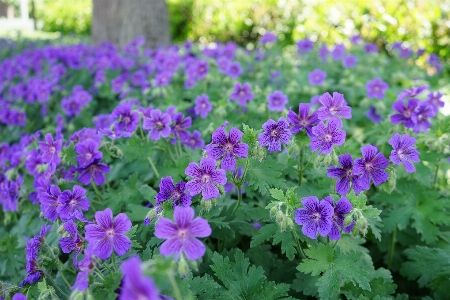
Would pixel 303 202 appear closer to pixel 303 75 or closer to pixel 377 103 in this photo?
pixel 377 103

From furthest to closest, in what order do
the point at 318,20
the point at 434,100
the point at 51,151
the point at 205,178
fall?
the point at 318,20 < the point at 434,100 < the point at 51,151 < the point at 205,178

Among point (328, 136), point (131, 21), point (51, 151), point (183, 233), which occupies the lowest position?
point (131, 21)

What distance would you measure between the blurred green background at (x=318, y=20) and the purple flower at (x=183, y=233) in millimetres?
5887

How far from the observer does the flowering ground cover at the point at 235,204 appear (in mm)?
1517

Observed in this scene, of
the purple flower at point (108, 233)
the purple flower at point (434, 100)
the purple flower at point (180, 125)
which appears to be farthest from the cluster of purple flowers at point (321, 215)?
the purple flower at point (434, 100)

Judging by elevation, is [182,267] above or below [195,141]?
above

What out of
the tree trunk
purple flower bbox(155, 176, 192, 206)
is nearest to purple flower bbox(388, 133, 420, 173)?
purple flower bbox(155, 176, 192, 206)

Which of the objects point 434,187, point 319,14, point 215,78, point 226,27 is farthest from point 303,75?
point 226,27

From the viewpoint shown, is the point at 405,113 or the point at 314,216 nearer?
the point at 314,216

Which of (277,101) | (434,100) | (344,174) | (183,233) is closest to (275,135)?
(344,174)

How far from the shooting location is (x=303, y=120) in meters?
1.93

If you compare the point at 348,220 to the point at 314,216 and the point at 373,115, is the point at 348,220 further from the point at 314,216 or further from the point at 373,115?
the point at 373,115

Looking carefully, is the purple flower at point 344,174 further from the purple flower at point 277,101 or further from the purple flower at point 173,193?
the purple flower at point 277,101

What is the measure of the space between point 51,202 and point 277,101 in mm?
1735
